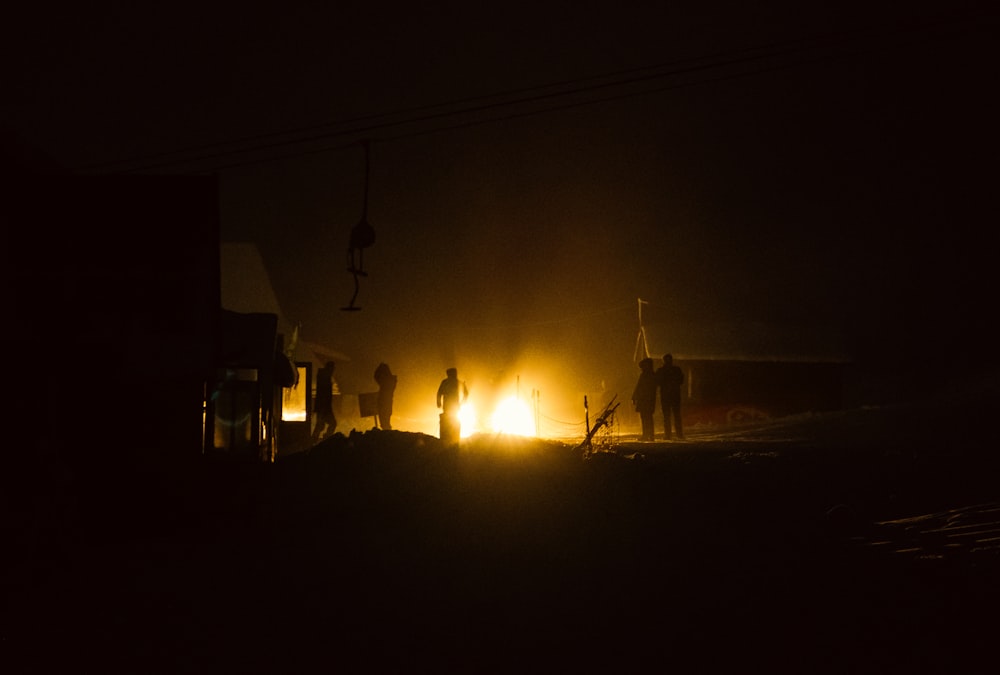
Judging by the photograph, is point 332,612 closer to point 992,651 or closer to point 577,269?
point 992,651

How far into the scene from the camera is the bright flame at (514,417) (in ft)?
102

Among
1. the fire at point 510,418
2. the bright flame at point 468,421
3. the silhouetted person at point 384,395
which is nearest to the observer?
the silhouetted person at point 384,395

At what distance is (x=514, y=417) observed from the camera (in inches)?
1247

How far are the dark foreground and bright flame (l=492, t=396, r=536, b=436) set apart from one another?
12.3 m

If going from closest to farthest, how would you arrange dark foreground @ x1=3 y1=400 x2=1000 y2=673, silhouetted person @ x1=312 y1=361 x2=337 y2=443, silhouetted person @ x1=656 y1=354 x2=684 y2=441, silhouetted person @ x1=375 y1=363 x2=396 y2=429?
dark foreground @ x1=3 y1=400 x2=1000 y2=673 < silhouetted person @ x1=656 y1=354 x2=684 y2=441 < silhouetted person @ x1=375 y1=363 x2=396 y2=429 < silhouetted person @ x1=312 y1=361 x2=337 y2=443

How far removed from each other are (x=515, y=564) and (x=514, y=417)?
67.3 ft

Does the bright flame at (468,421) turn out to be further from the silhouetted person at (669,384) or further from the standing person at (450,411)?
the standing person at (450,411)

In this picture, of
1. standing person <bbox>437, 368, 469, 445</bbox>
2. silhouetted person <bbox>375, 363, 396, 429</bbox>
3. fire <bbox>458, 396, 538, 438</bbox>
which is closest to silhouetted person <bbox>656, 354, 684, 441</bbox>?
standing person <bbox>437, 368, 469, 445</bbox>

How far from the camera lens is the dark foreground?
802cm

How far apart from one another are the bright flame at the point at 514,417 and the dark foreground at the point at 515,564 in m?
12.3

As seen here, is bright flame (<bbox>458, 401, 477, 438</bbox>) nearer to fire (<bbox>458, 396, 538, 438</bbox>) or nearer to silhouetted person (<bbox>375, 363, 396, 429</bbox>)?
fire (<bbox>458, 396, 538, 438</bbox>)

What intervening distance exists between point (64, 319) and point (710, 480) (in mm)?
10794

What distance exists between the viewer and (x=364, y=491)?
14977 millimetres

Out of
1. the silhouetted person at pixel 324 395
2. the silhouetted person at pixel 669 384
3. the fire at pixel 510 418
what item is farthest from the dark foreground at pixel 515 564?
the fire at pixel 510 418
